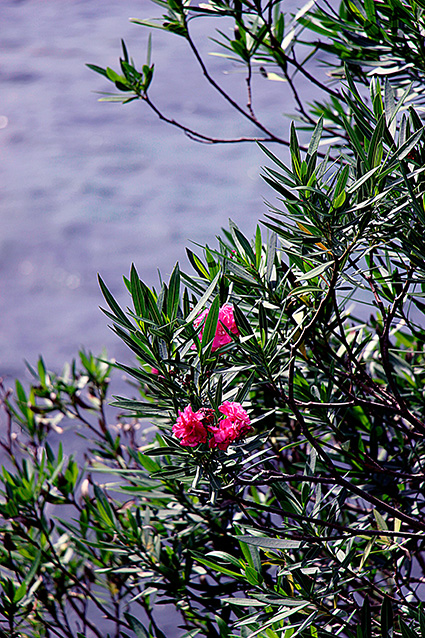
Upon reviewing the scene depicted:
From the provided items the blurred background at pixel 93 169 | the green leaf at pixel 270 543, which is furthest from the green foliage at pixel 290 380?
the blurred background at pixel 93 169

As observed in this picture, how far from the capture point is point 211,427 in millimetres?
599

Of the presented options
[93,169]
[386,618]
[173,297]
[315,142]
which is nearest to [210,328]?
[173,297]

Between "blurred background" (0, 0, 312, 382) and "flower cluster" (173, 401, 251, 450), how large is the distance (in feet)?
6.17

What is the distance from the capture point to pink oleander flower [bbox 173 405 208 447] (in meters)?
0.59

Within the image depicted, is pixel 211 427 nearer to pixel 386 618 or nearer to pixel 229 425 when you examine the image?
pixel 229 425

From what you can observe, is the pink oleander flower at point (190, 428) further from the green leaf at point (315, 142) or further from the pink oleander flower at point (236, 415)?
the green leaf at point (315, 142)

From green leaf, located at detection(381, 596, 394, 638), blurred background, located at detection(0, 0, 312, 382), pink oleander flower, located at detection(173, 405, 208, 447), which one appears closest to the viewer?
pink oleander flower, located at detection(173, 405, 208, 447)

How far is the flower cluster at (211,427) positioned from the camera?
23.2 inches

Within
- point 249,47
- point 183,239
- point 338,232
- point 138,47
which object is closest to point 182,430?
point 338,232

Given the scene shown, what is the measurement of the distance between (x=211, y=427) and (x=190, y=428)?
0.08 feet

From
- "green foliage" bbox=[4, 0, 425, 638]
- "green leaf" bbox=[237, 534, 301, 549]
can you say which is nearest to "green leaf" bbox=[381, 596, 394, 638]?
"green foliage" bbox=[4, 0, 425, 638]

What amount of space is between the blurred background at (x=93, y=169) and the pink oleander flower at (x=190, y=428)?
1886 mm

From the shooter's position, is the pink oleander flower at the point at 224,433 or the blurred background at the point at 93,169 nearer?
the pink oleander flower at the point at 224,433

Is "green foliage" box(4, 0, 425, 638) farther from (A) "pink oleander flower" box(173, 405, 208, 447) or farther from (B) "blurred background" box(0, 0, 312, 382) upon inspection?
(B) "blurred background" box(0, 0, 312, 382)
